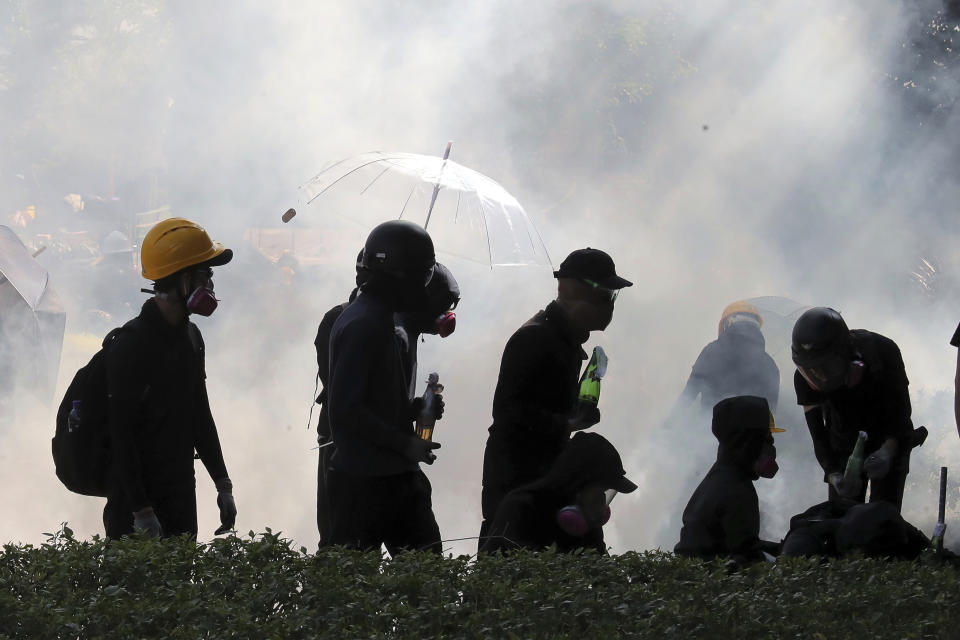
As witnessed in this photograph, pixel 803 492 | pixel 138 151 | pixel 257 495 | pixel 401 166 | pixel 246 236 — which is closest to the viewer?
pixel 401 166

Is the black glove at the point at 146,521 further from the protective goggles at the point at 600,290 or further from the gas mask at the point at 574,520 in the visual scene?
the protective goggles at the point at 600,290

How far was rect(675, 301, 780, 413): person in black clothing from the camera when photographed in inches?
312

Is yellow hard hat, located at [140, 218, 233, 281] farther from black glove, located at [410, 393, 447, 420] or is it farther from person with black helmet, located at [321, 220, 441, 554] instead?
black glove, located at [410, 393, 447, 420]

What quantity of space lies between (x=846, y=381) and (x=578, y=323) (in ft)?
3.65

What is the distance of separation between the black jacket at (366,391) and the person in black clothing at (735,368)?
12.4ft

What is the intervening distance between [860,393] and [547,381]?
→ 1.30m

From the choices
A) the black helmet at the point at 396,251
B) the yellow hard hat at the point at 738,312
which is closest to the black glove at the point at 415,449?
the black helmet at the point at 396,251

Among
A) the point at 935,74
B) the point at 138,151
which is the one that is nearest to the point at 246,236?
the point at 138,151

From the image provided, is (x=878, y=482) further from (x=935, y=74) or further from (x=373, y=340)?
(x=935, y=74)

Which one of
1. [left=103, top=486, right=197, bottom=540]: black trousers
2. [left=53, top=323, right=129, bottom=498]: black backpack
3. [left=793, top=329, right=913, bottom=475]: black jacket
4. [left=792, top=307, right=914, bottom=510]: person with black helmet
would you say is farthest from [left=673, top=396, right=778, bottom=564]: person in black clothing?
[left=53, top=323, right=129, bottom=498]: black backpack

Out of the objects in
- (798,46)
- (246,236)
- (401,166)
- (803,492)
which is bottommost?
(803,492)

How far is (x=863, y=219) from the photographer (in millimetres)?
14234

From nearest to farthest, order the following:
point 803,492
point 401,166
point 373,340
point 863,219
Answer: point 373,340
point 401,166
point 803,492
point 863,219

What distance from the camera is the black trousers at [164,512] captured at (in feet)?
14.8
